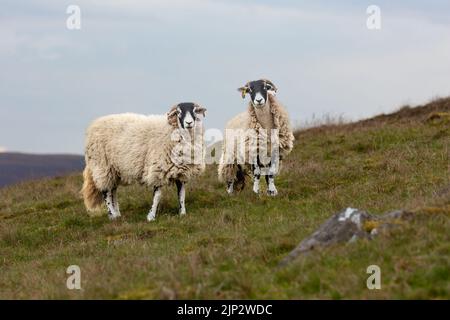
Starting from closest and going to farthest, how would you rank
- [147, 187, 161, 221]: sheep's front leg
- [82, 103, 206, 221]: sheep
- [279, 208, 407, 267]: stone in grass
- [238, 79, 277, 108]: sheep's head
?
[279, 208, 407, 267]: stone in grass < [147, 187, 161, 221]: sheep's front leg < [82, 103, 206, 221]: sheep < [238, 79, 277, 108]: sheep's head

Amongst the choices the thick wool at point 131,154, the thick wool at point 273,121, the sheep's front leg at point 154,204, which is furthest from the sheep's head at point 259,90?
the sheep's front leg at point 154,204

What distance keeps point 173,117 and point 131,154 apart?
1288mm

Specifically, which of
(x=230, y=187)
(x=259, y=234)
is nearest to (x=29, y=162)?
(x=230, y=187)

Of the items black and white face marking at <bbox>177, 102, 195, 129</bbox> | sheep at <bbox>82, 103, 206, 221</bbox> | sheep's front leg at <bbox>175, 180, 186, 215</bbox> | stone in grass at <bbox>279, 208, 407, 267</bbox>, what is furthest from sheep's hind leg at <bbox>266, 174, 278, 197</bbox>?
stone in grass at <bbox>279, 208, 407, 267</bbox>

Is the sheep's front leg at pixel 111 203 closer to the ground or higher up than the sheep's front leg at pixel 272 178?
closer to the ground

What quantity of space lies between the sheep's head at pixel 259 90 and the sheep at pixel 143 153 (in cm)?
138

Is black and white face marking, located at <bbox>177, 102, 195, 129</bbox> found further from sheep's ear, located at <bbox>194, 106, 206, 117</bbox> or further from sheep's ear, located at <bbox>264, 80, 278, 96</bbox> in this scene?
sheep's ear, located at <bbox>264, 80, 278, 96</bbox>

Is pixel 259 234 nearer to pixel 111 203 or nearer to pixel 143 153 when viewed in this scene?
pixel 143 153

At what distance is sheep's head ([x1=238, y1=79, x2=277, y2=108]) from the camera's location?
18250 mm

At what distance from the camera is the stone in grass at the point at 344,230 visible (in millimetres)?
10148

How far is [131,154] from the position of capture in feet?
59.6

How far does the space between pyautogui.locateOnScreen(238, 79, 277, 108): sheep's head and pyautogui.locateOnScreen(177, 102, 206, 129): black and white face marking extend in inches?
54.3

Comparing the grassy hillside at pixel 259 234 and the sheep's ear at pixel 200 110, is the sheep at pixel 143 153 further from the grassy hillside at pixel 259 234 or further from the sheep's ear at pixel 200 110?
the grassy hillside at pixel 259 234

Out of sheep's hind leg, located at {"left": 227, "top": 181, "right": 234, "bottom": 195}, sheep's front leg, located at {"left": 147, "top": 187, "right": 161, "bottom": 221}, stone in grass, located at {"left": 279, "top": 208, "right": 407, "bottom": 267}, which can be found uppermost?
sheep's hind leg, located at {"left": 227, "top": 181, "right": 234, "bottom": 195}
